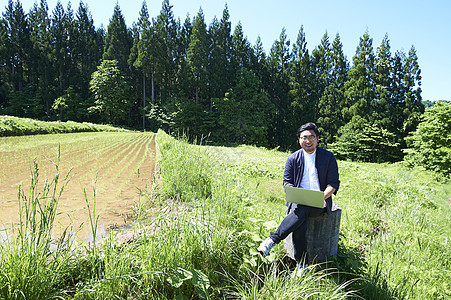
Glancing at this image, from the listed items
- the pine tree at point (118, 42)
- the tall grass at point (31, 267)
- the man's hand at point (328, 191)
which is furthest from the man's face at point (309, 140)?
the pine tree at point (118, 42)

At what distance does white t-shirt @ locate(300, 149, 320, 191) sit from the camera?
8.05ft

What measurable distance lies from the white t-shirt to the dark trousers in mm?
256

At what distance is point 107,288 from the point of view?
1.44 metres

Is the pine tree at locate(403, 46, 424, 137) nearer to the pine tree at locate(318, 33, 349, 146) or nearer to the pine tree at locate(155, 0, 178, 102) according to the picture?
the pine tree at locate(318, 33, 349, 146)

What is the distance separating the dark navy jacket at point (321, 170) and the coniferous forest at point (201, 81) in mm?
23824

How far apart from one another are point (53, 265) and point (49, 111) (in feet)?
123

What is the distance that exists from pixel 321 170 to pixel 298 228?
65 centimetres

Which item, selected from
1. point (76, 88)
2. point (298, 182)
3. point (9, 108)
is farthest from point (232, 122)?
point (9, 108)

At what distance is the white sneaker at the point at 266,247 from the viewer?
2.18 metres

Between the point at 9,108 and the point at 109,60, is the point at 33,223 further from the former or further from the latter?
the point at 9,108

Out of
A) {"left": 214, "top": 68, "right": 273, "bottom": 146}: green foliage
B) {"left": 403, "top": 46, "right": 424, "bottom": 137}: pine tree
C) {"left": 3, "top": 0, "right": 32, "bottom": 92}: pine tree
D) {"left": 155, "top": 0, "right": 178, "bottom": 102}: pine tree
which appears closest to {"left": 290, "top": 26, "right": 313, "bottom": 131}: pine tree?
{"left": 214, "top": 68, "right": 273, "bottom": 146}: green foliage

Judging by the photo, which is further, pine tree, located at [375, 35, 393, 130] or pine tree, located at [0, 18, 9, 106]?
pine tree, located at [0, 18, 9, 106]

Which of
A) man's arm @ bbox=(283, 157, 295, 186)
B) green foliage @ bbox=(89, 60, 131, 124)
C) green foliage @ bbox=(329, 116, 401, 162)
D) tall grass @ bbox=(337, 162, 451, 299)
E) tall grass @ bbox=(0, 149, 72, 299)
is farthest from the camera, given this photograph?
green foliage @ bbox=(89, 60, 131, 124)

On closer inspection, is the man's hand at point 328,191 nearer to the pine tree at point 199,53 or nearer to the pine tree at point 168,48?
the pine tree at point 199,53
